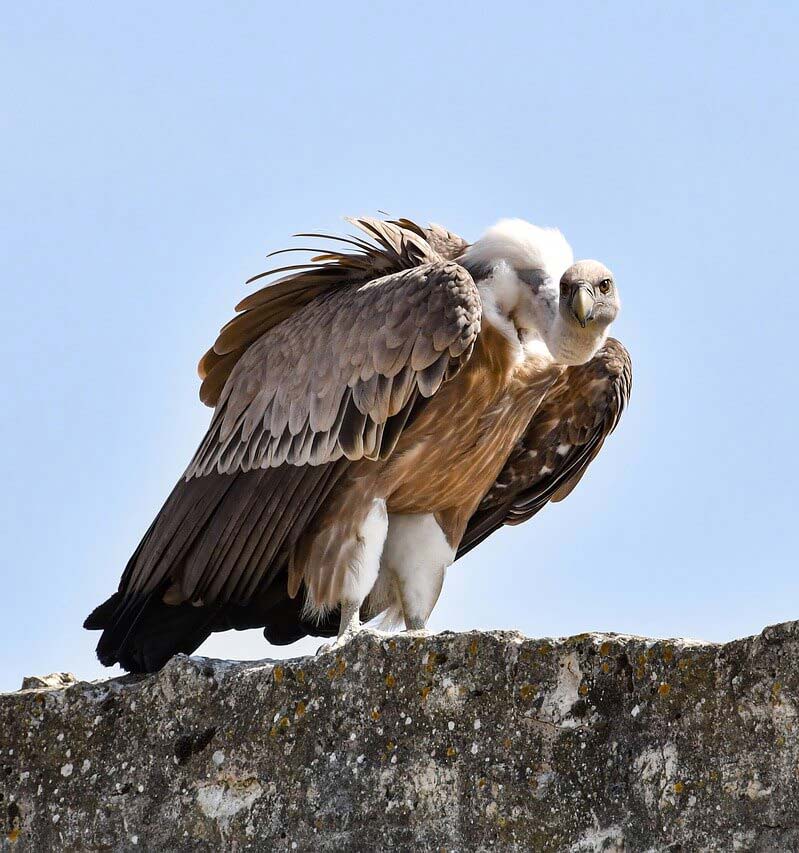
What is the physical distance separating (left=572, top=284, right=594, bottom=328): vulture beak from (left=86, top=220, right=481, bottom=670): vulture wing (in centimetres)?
45

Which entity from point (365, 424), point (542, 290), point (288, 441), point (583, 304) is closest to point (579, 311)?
point (583, 304)

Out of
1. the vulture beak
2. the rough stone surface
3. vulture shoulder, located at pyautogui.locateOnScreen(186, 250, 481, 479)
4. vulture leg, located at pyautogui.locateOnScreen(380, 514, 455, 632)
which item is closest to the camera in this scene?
the rough stone surface

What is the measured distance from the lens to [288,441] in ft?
21.1

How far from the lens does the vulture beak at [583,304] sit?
20.1 feet

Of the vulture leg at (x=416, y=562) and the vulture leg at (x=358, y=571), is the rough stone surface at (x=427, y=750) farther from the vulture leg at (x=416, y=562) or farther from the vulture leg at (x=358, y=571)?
the vulture leg at (x=416, y=562)

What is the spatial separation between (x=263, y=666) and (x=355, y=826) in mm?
634

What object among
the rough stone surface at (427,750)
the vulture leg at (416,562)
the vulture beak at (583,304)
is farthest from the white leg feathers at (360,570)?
the rough stone surface at (427,750)

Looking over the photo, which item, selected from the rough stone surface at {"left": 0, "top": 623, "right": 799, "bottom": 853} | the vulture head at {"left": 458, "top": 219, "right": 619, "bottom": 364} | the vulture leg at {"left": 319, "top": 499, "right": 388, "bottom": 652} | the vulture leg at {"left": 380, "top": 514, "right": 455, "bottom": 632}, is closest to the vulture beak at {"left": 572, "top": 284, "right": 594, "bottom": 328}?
the vulture head at {"left": 458, "top": 219, "right": 619, "bottom": 364}

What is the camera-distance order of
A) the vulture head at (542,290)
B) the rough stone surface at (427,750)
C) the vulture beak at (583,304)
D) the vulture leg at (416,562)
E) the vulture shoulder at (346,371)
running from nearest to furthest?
the rough stone surface at (427,750) < the vulture shoulder at (346,371) < the vulture beak at (583,304) < the vulture head at (542,290) < the vulture leg at (416,562)

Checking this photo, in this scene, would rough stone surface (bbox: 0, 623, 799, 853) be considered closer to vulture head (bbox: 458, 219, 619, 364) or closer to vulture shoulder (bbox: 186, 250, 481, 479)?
vulture shoulder (bbox: 186, 250, 481, 479)

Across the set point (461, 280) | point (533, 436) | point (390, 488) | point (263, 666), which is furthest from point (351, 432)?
point (263, 666)

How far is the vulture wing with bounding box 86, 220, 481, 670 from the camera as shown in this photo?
610 cm

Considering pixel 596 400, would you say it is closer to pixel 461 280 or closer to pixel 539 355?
pixel 539 355

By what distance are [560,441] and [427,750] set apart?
3355mm
